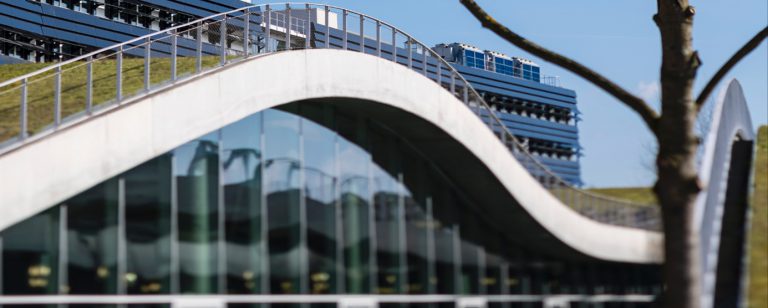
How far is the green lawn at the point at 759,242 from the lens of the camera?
41656 millimetres

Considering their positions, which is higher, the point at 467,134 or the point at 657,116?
the point at 467,134

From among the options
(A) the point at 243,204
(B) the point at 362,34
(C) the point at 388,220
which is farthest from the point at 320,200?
(B) the point at 362,34

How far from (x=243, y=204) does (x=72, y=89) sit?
479cm

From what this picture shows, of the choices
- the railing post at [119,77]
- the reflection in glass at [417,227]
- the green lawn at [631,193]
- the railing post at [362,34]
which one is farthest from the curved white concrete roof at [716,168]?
the railing post at [119,77]

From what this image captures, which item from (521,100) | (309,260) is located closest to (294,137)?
(309,260)

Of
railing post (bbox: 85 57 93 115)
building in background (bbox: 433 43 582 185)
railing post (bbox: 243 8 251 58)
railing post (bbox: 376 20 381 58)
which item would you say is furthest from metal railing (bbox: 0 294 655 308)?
building in background (bbox: 433 43 582 185)

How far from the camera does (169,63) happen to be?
17969 millimetres

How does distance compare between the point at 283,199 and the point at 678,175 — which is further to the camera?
the point at 283,199

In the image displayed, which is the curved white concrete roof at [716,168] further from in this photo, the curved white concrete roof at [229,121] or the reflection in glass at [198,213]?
the reflection in glass at [198,213]

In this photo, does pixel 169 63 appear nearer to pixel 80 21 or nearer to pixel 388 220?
pixel 388 220

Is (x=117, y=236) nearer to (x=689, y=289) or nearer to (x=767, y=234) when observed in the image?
(x=689, y=289)

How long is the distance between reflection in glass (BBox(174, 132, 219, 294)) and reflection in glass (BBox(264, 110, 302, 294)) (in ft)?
4.80

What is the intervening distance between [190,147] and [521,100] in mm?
97745

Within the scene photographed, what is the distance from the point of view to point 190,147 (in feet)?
61.9
